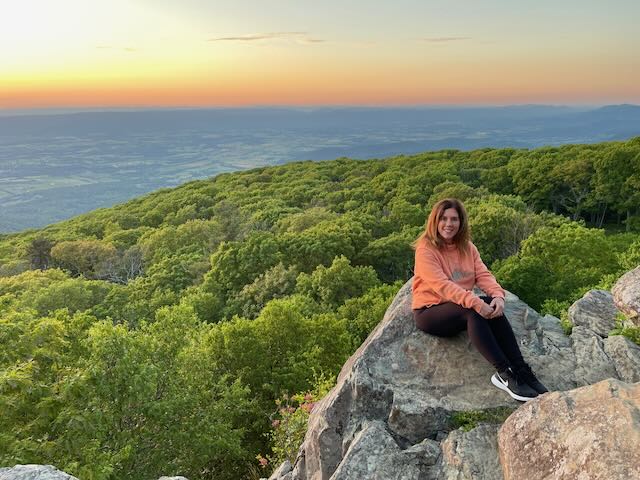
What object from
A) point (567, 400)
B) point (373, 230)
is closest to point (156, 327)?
point (567, 400)

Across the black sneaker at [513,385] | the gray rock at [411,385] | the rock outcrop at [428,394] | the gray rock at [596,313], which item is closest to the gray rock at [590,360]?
the rock outcrop at [428,394]

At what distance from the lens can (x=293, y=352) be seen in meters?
25.4

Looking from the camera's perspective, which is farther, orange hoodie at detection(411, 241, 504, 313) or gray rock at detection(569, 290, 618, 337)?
gray rock at detection(569, 290, 618, 337)

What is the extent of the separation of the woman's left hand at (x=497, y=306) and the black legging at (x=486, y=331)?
91mm

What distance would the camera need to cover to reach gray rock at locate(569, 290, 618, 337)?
10422mm

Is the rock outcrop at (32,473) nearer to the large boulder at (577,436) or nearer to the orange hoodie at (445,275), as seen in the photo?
the orange hoodie at (445,275)

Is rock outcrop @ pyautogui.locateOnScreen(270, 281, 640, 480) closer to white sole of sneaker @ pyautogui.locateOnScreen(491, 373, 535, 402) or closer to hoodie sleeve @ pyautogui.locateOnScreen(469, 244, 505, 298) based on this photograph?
white sole of sneaker @ pyautogui.locateOnScreen(491, 373, 535, 402)

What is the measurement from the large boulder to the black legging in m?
0.98

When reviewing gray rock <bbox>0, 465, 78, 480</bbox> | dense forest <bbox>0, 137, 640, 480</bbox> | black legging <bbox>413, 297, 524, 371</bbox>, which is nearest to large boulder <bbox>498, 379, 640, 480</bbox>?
black legging <bbox>413, 297, 524, 371</bbox>

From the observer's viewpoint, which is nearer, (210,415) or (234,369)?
(210,415)

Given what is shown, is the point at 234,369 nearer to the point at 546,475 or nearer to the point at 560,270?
the point at 546,475

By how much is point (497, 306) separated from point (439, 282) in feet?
3.67

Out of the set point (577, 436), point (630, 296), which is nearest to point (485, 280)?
point (630, 296)

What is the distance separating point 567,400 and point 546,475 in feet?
3.78
